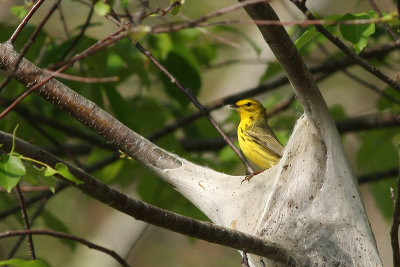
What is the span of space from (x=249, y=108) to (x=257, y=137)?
2.13 ft

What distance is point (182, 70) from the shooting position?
5594 mm

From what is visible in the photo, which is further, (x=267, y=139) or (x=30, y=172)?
(x=267, y=139)

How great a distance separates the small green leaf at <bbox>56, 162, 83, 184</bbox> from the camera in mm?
2172

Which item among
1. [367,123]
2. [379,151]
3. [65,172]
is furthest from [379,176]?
[65,172]

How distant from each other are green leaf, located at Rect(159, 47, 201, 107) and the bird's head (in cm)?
112

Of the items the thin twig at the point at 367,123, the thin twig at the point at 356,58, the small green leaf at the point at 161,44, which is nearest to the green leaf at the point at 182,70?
the small green leaf at the point at 161,44

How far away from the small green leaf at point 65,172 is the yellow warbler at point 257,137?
368 cm

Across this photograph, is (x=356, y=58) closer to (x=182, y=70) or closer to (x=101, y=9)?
(x=101, y=9)

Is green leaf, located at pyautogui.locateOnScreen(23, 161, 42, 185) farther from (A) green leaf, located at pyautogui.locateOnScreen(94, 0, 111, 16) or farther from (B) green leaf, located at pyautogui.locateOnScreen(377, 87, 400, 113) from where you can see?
(B) green leaf, located at pyautogui.locateOnScreen(377, 87, 400, 113)

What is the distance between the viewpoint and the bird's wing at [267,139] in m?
5.87

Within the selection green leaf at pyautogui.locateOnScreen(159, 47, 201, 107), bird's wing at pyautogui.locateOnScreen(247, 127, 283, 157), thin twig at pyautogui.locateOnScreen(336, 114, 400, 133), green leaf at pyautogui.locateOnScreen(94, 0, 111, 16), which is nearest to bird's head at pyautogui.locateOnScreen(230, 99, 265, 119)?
bird's wing at pyautogui.locateOnScreen(247, 127, 283, 157)

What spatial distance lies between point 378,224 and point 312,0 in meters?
5.15

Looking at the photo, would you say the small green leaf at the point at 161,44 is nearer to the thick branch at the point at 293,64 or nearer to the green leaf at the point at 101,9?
the thick branch at the point at 293,64

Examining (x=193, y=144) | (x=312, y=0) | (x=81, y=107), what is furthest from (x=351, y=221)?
(x=312, y=0)
